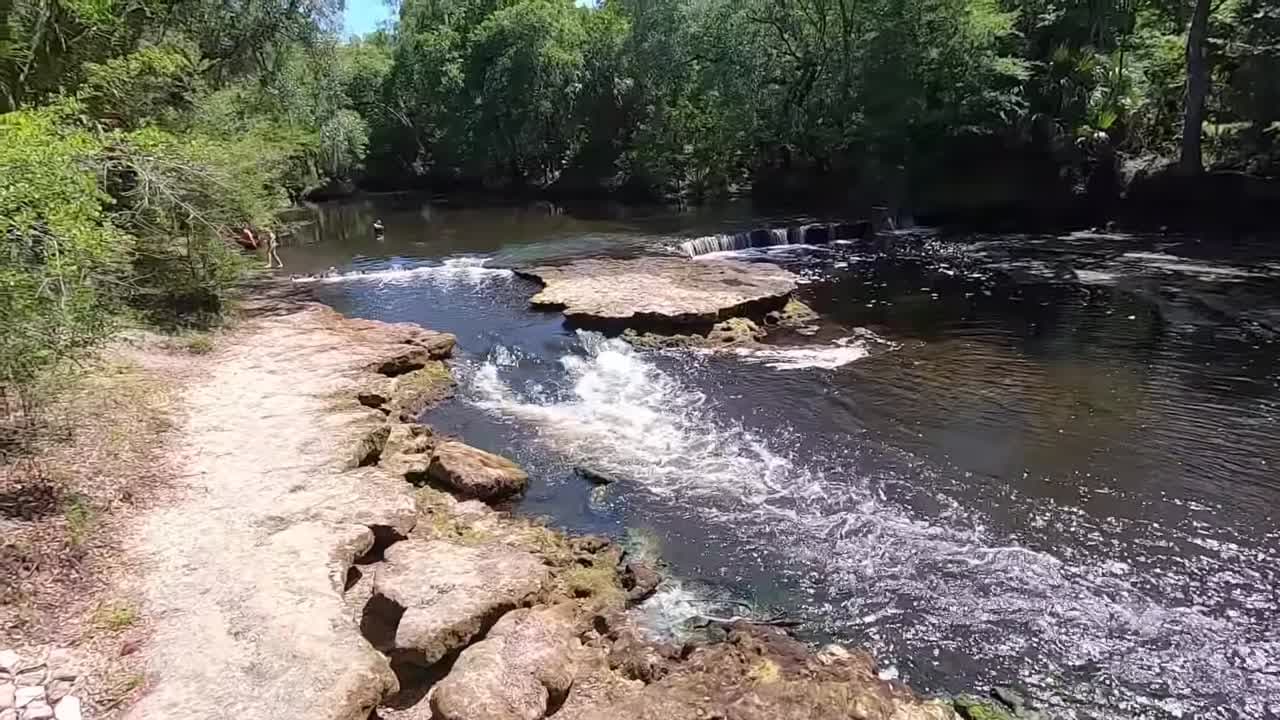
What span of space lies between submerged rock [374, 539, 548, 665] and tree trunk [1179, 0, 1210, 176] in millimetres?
28514

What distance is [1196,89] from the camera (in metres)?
28.8

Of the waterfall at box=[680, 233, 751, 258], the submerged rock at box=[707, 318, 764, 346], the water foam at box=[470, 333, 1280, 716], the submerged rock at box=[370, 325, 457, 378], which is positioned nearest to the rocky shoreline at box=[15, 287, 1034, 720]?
the water foam at box=[470, 333, 1280, 716]

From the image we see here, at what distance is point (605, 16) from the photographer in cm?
4497

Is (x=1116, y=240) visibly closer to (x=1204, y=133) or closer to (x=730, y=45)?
(x=1204, y=133)

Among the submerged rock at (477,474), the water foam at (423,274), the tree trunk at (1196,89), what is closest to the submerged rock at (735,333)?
the submerged rock at (477,474)

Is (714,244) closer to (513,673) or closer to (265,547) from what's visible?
(265,547)

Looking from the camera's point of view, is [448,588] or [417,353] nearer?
[448,588]

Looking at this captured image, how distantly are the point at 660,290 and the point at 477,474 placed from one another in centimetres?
1026

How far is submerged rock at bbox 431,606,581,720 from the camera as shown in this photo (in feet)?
22.9

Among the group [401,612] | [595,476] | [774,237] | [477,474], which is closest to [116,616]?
[401,612]

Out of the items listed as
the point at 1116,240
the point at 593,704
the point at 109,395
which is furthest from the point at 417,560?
the point at 1116,240

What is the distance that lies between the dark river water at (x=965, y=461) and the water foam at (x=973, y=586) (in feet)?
0.09

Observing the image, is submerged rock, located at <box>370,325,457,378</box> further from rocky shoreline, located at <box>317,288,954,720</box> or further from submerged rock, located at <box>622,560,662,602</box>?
submerged rock, located at <box>622,560,662,602</box>

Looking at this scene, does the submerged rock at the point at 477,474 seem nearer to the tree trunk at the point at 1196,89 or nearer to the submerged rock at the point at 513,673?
the submerged rock at the point at 513,673
